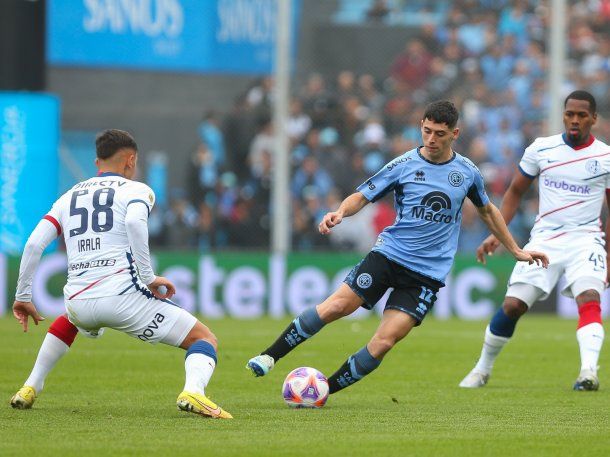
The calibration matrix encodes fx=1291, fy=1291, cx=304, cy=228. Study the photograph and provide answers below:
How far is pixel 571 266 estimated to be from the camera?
395 inches

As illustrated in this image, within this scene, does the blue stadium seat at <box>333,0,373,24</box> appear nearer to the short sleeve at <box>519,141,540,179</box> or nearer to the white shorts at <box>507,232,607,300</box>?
the short sleeve at <box>519,141,540,179</box>

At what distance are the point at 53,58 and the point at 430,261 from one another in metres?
12.0

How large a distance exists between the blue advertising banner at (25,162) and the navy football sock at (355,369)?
10.6 m

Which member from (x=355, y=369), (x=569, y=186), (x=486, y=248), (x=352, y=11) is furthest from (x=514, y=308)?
(x=352, y=11)

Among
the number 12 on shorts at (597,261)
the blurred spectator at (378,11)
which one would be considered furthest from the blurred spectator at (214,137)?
the number 12 on shorts at (597,261)

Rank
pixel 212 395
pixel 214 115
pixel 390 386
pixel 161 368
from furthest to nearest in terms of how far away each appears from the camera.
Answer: pixel 214 115 < pixel 161 368 < pixel 390 386 < pixel 212 395

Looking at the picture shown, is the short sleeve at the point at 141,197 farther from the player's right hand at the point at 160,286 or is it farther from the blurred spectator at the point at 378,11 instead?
the blurred spectator at the point at 378,11

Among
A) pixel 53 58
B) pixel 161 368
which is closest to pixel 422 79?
pixel 53 58

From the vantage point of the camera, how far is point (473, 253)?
19500 millimetres

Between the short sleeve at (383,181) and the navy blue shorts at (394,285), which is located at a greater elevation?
the short sleeve at (383,181)

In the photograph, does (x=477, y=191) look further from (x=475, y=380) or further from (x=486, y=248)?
(x=475, y=380)

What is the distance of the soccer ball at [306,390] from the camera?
851cm

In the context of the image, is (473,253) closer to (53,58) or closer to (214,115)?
(214,115)

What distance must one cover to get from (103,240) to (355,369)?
6.22 feet
